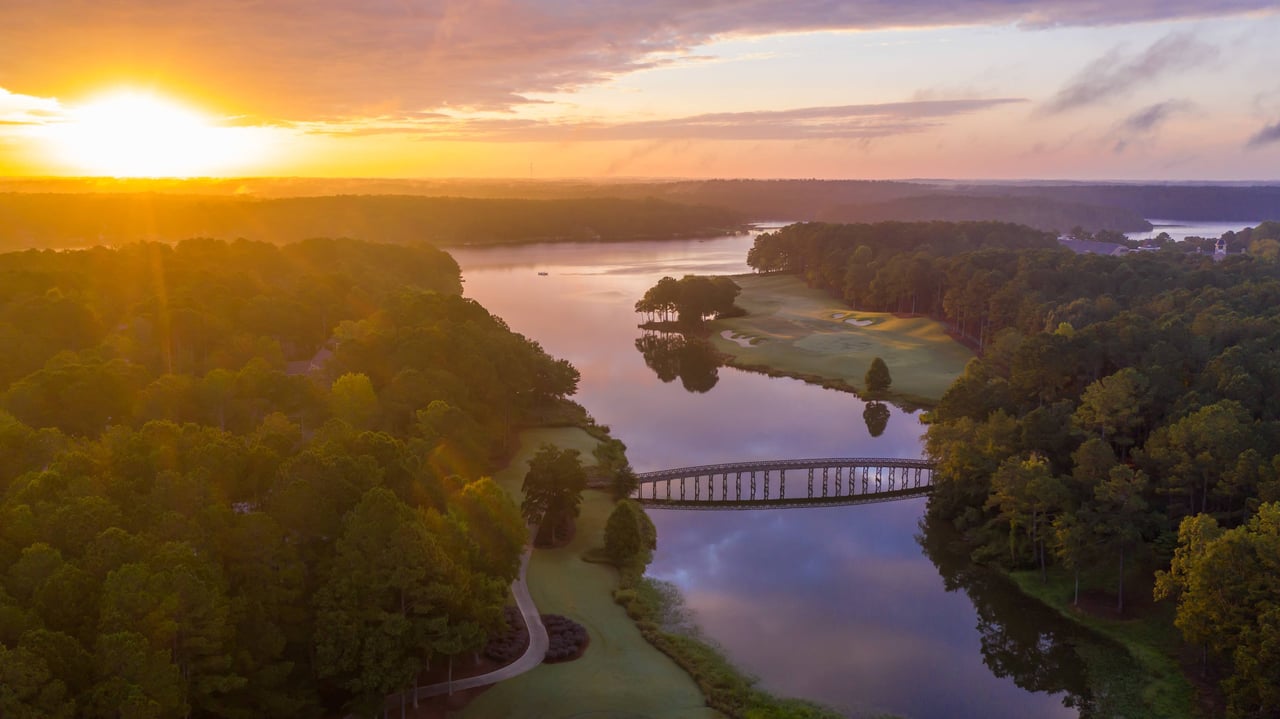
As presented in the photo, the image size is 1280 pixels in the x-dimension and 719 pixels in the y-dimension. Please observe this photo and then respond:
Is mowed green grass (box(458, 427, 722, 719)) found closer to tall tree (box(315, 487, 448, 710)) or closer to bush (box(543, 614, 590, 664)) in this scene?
bush (box(543, 614, 590, 664))

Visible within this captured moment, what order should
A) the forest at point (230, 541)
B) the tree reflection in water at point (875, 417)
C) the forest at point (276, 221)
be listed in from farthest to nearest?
the forest at point (276, 221)
the tree reflection in water at point (875, 417)
the forest at point (230, 541)

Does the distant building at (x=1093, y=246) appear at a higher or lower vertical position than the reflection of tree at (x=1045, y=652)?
higher

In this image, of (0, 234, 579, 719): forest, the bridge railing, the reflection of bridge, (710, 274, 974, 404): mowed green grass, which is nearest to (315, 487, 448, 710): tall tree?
(0, 234, 579, 719): forest

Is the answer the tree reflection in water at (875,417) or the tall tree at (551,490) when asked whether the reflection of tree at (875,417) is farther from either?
the tall tree at (551,490)

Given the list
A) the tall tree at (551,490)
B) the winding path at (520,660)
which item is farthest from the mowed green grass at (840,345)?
the winding path at (520,660)

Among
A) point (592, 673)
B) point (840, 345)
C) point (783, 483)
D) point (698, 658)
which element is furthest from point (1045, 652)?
point (840, 345)

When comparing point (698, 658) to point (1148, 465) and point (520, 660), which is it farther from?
point (1148, 465)
